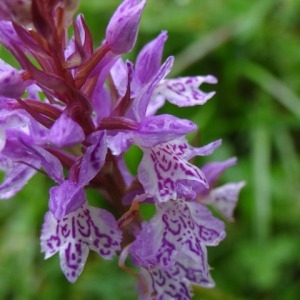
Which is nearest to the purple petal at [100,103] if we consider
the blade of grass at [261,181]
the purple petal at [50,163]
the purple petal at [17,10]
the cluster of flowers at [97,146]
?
the cluster of flowers at [97,146]

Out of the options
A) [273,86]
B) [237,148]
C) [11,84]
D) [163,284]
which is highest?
[11,84]

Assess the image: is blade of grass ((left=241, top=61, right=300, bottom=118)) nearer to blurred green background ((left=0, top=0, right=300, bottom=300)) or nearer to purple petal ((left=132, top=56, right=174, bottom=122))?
blurred green background ((left=0, top=0, right=300, bottom=300))

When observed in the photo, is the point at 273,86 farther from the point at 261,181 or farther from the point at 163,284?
the point at 163,284

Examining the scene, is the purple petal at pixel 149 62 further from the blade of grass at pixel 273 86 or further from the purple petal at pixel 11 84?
the blade of grass at pixel 273 86

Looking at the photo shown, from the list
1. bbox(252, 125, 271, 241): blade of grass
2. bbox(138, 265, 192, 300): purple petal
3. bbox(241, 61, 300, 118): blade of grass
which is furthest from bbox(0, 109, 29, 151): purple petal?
bbox(241, 61, 300, 118): blade of grass

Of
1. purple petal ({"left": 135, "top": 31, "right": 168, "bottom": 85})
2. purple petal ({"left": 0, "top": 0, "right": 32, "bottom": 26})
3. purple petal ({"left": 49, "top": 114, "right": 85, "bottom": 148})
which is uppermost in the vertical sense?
purple petal ({"left": 0, "top": 0, "right": 32, "bottom": 26})

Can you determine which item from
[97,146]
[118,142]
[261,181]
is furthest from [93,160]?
[261,181]

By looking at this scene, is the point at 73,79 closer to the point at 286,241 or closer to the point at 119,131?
the point at 119,131
